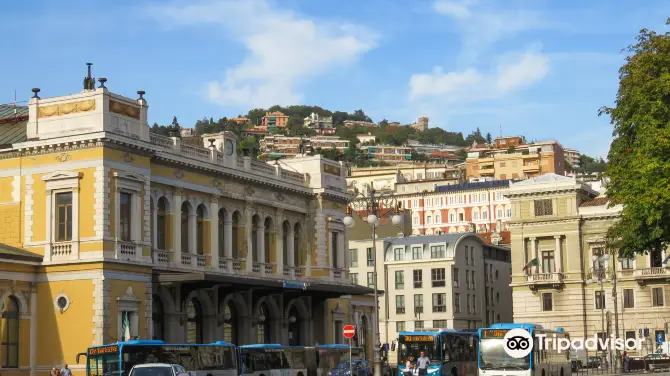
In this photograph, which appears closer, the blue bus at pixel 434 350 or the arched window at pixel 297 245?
the blue bus at pixel 434 350

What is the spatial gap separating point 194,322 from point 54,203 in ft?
34.1

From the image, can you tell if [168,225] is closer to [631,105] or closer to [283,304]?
[283,304]

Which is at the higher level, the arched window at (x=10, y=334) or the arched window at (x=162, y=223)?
the arched window at (x=162, y=223)

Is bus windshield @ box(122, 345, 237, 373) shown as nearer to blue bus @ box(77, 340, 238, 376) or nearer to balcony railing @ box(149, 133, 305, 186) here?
blue bus @ box(77, 340, 238, 376)

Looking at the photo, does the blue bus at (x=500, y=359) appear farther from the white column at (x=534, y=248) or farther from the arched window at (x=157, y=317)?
the white column at (x=534, y=248)

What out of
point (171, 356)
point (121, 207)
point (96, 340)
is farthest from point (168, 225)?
point (171, 356)

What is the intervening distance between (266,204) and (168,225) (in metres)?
9.07

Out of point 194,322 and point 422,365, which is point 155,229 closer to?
point 194,322

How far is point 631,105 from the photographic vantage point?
4559 cm

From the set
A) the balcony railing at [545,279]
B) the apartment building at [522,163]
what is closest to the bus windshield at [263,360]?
the balcony railing at [545,279]

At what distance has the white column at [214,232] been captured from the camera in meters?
57.6

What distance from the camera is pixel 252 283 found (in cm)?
5578

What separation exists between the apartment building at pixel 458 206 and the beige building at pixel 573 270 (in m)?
65.3

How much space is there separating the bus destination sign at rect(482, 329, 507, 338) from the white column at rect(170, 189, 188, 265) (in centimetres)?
1574
